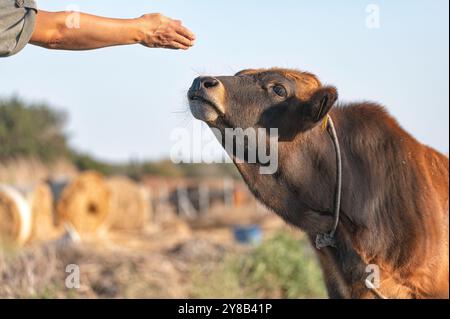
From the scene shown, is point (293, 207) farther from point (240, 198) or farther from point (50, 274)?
point (240, 198)

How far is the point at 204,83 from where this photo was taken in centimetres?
515

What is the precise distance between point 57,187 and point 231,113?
681 inches

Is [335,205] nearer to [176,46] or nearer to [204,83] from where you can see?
[204,83]

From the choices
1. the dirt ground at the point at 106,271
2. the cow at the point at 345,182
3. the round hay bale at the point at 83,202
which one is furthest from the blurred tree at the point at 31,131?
the cow at the point at 345,182

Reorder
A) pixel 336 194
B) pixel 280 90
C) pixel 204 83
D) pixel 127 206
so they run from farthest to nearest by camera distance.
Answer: pixel 127 206 → pixel 336 194 → pixel 280 90 → pixel 204 83

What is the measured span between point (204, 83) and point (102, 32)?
940mm

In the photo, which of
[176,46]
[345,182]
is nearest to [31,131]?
[345,182]

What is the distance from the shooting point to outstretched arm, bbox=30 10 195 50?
4.37m

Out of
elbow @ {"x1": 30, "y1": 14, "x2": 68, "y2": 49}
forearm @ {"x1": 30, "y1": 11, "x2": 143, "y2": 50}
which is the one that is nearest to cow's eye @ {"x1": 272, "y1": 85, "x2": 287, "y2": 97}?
forearm @ {"x1": 30, "y1": 11, "x2": 143, "y2": 50}

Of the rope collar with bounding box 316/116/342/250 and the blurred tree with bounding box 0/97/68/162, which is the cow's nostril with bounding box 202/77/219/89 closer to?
the rope collar with bounding box 316/116/342/250
